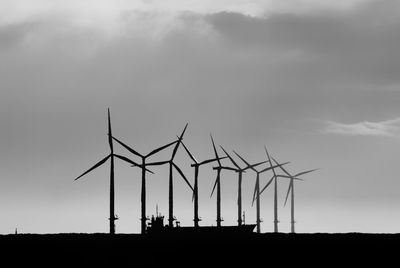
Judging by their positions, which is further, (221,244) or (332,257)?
(221,244)

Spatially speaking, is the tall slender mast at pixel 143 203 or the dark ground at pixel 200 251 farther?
the tall slender mast at pixel 143 203

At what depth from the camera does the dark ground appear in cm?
11262

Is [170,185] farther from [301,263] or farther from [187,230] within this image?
[301,263]

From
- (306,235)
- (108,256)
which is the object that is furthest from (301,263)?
(306,235)

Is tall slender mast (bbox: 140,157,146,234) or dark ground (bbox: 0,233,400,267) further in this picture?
tall slender mast (bbox: 140,157,146,234)

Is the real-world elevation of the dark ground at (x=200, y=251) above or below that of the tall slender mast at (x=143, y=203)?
below

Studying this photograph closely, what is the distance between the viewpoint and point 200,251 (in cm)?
12431

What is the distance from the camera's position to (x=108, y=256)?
117312 millimetres

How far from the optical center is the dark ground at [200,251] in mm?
112625

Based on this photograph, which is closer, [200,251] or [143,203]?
[200,251]

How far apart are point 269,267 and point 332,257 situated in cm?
1188

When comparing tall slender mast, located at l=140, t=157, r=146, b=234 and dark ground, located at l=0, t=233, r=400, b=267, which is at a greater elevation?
tall slender mast, located at l=140, t=157, r=146, b=234

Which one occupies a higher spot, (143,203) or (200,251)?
(143,203)

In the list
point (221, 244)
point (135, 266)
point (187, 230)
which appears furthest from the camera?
point (187, 230)
